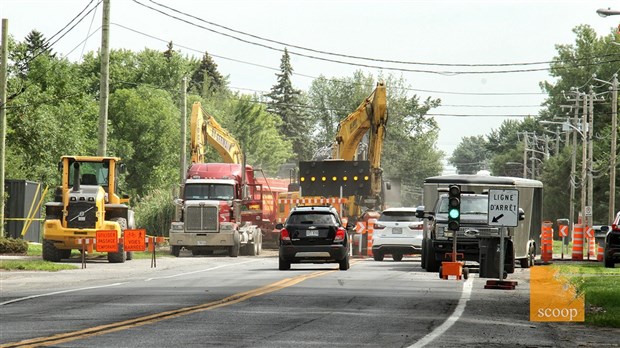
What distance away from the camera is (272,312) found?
20672 mm

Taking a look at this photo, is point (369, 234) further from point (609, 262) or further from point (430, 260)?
point (430, 260)

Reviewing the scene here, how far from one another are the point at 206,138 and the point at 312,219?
78.9 ft

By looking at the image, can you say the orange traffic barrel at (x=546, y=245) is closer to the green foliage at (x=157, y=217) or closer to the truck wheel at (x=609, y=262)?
the truck wheel at (x=609, y=262)

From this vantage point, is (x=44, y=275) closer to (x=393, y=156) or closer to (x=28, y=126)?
(x=28, y=126)

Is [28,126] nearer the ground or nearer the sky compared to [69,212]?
nearer the sky

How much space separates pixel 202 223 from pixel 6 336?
109ft

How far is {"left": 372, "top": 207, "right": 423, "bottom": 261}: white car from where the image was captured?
43750mm

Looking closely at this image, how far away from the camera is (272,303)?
22.6 m

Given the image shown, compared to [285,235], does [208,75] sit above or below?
above

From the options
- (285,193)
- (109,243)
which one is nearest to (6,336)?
(109,243)

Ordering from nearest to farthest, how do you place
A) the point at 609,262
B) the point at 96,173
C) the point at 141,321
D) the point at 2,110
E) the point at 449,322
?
the point at 141,321
the point at 449,322
the point at 609,262
the point at 96,173
the point at 2,110

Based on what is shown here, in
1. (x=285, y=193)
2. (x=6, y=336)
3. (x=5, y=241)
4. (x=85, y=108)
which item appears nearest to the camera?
(x=6, y=336)

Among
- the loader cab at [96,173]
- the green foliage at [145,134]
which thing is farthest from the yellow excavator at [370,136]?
the green foliage at [145,134]

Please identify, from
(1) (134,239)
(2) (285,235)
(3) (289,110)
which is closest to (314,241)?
(2) (285,235)
